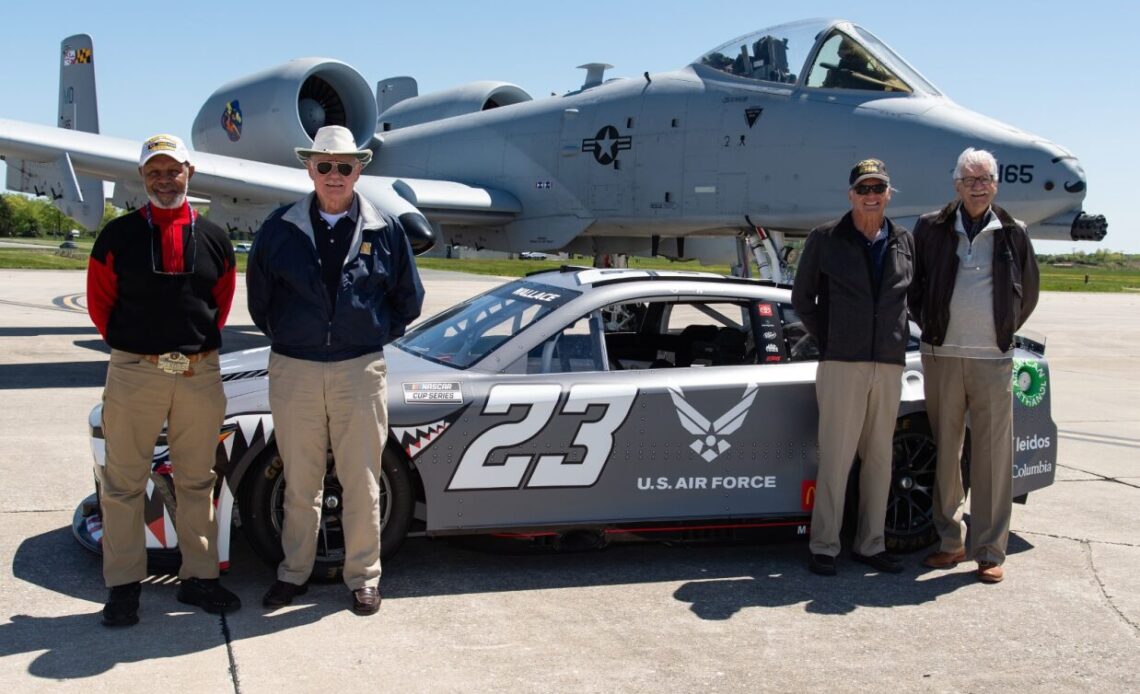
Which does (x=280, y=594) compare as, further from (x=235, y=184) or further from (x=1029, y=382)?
(x=235, y=184)

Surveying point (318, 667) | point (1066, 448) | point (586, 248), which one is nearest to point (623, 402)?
point (318, 667)

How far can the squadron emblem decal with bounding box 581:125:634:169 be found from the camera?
1270 centimetres

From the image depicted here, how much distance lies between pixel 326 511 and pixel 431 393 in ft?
2.35

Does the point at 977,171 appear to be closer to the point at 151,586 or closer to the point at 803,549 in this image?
the point at 803,549

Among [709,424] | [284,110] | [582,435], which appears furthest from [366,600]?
[284,110]

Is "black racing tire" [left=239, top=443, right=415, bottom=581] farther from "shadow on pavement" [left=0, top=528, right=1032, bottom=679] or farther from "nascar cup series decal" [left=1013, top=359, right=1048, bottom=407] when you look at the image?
"nascar cup series decal" [left=1013, top=359, right=1048, bottom=407]

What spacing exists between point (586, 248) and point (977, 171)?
957 centimetres

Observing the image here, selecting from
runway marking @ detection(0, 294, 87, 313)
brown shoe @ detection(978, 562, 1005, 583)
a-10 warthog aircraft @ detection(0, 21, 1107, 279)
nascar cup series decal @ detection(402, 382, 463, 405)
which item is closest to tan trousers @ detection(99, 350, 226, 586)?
nascar cup series decal @ detection(402, 382, 463, 405)

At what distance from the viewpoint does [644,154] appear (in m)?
12.5

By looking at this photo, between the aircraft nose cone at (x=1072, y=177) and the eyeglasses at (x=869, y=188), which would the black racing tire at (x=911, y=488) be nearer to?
the eyeglasses at (x=869, y=188)

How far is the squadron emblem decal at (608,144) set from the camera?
12703 millimetres

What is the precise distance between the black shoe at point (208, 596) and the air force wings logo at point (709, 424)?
7.09 feet

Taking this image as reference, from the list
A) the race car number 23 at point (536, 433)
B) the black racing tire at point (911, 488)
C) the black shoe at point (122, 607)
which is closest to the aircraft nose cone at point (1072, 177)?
the black racing tire at point (911, 488)

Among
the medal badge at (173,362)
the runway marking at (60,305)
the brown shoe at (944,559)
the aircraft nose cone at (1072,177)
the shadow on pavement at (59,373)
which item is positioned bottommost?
the runway marking at (60,305)
